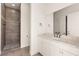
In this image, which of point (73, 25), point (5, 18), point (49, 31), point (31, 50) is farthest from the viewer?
point (49, 31)

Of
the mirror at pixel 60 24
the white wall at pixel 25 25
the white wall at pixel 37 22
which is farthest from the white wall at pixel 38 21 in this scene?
the mirror at pixel 60 24

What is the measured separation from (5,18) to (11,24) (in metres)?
0.23

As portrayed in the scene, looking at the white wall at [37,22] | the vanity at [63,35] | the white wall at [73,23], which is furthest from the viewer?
the white wall at [37,22]

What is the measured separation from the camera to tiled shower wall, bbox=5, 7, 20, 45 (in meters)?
2.11

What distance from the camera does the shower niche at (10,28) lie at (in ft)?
6.85

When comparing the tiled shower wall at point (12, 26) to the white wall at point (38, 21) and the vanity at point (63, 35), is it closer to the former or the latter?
the white wall at point (38, 21)

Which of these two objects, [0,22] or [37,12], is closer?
[0,22]

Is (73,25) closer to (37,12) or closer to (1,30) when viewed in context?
(37,12)

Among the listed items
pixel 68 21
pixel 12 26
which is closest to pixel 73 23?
pixel 68 21

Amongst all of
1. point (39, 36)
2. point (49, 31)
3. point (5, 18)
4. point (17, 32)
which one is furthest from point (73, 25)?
point (5, 18)

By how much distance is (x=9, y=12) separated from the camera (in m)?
2.13

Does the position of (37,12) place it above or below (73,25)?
above

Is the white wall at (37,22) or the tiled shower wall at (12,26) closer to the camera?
the tiled shower wall at (12,26)

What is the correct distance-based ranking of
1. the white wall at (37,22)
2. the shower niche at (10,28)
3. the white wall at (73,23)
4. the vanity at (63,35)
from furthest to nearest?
the white wall at (37,22) → the shower niche at (10,28) → the white wall at (73,23) → the vanity at (63,35)
